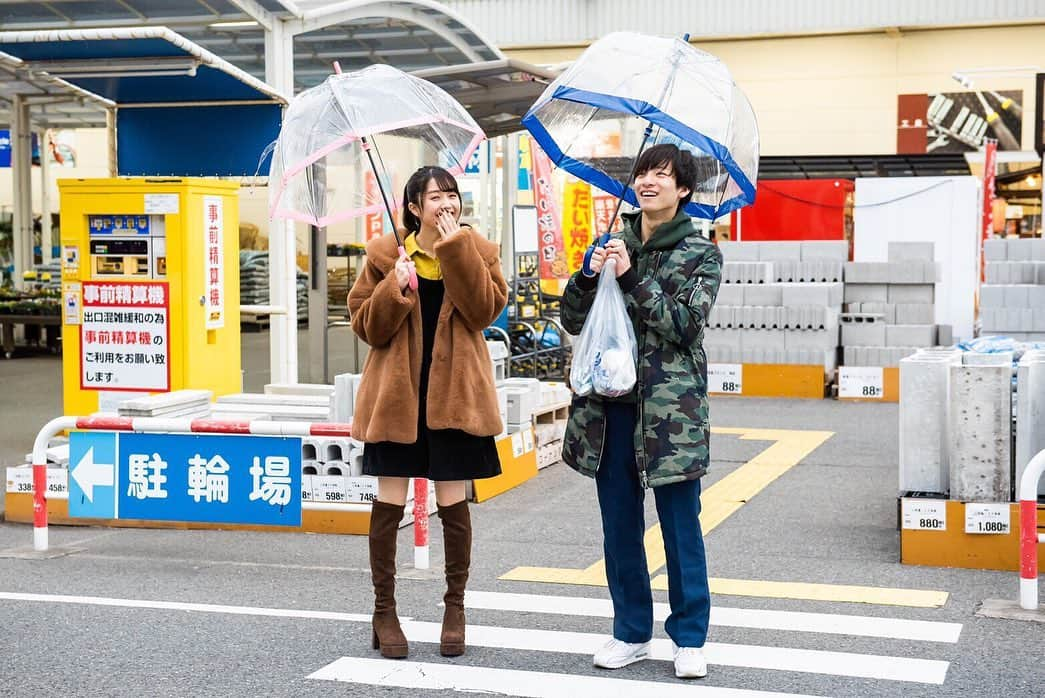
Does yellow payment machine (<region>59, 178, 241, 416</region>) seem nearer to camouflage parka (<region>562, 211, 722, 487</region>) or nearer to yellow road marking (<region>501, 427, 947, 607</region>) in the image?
yellow road marking (<region>501, 427, 947, 607</region>)

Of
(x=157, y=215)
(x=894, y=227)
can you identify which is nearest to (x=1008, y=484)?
(x=157, y=215)

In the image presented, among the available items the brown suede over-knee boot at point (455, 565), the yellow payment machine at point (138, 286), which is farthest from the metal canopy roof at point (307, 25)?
the brown suede over-knee boot at point (455, 565)

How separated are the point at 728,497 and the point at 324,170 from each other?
3959 millimetres

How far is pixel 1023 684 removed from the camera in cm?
482

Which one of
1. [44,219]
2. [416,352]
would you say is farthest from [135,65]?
[44,219]

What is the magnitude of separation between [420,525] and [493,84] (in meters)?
5.90

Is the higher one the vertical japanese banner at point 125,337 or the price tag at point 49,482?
the vertical japanese banner at point 125,337

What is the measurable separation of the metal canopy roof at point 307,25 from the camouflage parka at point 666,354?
6968 millimetres

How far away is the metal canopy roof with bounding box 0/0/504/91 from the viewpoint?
1159cm

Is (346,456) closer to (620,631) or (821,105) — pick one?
(620,631)

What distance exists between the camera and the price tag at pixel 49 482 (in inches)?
311

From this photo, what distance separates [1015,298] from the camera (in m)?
12.2

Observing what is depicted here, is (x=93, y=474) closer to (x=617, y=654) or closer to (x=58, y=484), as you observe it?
(x=58, y=484)

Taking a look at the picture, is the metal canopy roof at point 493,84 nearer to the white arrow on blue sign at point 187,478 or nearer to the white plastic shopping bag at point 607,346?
the white arrow on blue sign at point 187,478
